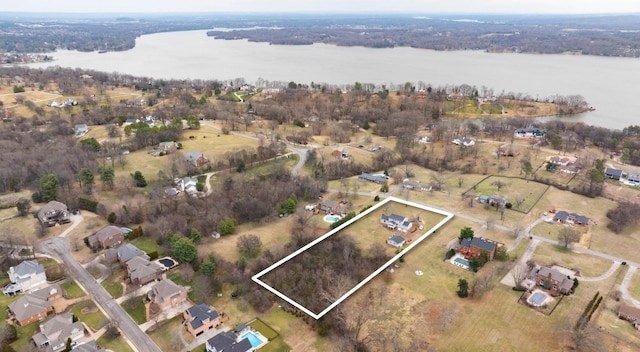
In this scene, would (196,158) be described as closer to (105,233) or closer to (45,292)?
(105,233)

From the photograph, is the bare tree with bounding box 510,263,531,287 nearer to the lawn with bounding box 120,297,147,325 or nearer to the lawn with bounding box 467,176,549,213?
the lawn with bounding box 467,176,549,213

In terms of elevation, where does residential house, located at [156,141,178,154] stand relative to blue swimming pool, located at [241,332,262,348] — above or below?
above

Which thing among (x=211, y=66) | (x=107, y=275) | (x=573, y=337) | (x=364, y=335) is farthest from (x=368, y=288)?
(x=211, y=66)

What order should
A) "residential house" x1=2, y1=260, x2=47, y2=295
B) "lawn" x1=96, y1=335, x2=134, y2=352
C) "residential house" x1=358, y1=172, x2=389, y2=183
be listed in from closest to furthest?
"lawn" x1=96, y1=335, x2=134, y2=352, "residential house" x1=2, y1=260, x2=47, y2=295, "residential house" x1=358, y1=172, x2=389, y2=183

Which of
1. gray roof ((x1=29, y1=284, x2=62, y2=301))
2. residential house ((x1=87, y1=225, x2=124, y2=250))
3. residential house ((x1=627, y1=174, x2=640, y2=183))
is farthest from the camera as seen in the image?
residential house ((x1=627, y1=174, x2=640, y2=183))

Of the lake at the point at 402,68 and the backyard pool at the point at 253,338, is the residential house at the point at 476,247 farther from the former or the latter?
the lake at the point at 402,68

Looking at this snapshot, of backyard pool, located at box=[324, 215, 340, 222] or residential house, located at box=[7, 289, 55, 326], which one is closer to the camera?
residential house, located at box=[7, 289, 55, 326]

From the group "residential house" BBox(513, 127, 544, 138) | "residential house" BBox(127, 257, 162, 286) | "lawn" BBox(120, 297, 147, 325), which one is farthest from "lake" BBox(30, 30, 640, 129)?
"lawn" BBox(120, 297, 147, 325)
